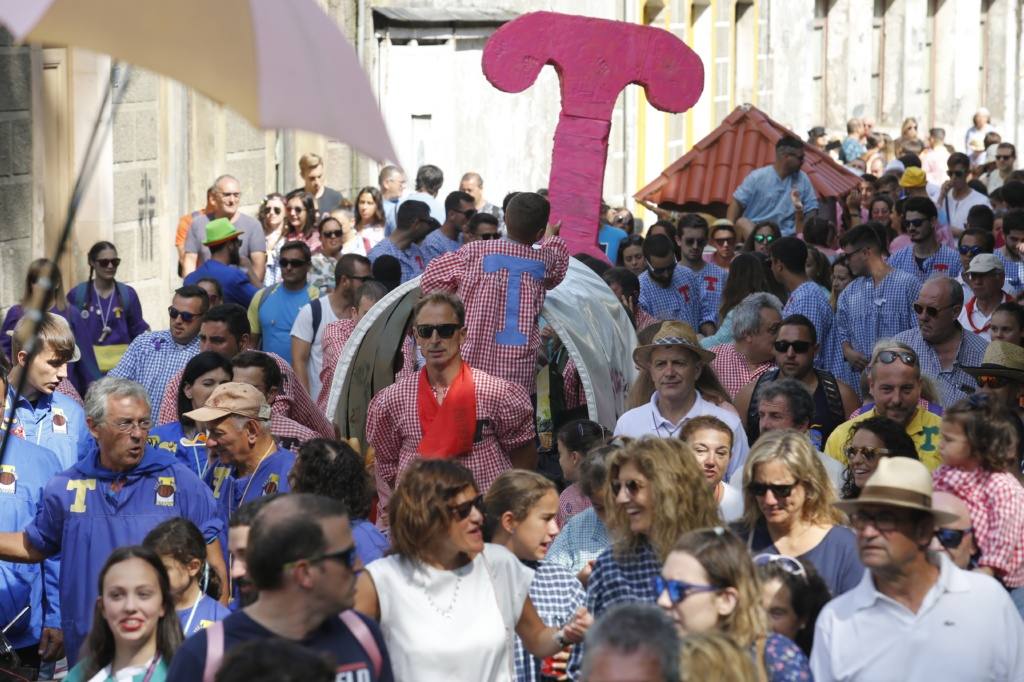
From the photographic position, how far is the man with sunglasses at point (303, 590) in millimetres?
4855

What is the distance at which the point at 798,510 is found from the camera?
21.8 ft

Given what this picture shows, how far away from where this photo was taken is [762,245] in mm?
14320

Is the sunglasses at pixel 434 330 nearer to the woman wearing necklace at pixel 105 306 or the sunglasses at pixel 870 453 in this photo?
the sunglasses at pixel 870 453

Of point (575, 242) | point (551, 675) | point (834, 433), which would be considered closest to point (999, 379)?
point (834, 433)

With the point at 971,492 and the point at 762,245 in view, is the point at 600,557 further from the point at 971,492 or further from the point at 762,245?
the point at 762,245

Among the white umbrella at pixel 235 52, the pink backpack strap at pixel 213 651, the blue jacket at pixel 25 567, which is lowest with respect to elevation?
the blue jacket at pixel 25 567

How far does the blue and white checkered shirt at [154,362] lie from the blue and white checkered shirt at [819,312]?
11.5ft

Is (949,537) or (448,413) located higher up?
(448,413)

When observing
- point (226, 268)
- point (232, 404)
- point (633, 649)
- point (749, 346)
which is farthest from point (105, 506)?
point (226, 268)

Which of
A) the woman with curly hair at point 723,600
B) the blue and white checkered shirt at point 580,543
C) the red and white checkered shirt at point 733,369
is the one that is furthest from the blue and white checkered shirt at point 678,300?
the woman with curly hair at point 723,600

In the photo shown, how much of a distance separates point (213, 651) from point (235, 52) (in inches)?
54.2

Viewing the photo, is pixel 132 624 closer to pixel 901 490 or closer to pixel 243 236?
pixel 901 490

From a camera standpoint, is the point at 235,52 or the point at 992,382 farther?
the point at 992,382

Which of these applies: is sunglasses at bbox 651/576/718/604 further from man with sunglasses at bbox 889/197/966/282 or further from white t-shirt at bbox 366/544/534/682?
man with sunglasses at bbox 889/197/966/282
